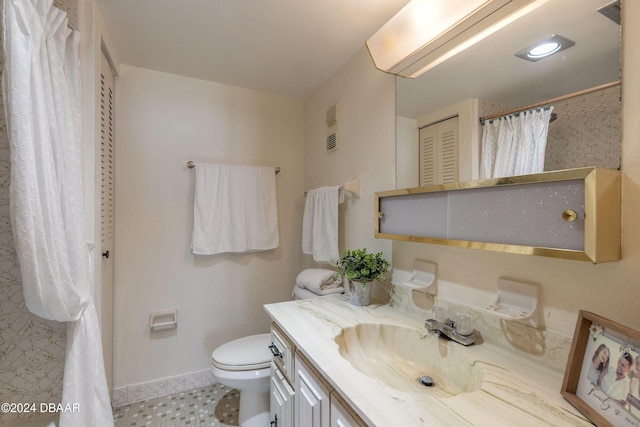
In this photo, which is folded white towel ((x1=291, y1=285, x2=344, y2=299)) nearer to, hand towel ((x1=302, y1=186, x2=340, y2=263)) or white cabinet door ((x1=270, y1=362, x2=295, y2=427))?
hand towel ((x1=302, y1=186, x2=340, y2=263))

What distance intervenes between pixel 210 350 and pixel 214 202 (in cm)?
109

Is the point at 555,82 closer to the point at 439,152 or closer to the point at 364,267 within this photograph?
the point at 439,152

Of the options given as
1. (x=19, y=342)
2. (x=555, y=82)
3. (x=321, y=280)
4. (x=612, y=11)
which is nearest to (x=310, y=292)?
(x=321, y=280)

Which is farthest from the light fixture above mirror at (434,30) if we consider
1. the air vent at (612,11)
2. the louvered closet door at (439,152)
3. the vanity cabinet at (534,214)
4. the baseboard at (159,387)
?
the baseboard at (159,387)

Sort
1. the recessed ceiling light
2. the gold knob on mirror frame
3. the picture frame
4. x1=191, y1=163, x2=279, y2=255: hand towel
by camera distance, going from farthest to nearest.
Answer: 1. x1=191, y1=163, x2=279, y2=255: hand towel
2. the recessed ceiling light
3. the gold knob on mirror frame
4. the picture frame

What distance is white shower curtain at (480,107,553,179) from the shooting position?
844 millimetres

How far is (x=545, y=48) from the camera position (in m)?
0.86

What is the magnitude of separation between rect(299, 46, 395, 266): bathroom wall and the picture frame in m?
0.85

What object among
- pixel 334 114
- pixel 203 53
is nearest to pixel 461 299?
A: pixel 334 114

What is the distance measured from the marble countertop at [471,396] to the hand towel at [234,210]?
47.6 inches

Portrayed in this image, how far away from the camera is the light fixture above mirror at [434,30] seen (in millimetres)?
Result: 962

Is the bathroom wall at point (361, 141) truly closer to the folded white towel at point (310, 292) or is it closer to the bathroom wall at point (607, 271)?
the folded white towel at point (310, 292)

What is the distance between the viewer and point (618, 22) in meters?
0.73

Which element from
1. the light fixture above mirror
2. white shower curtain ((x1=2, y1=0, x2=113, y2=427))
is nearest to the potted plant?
the light fixture above mirror
